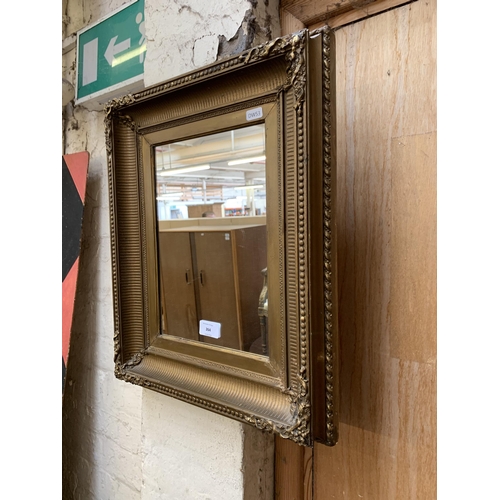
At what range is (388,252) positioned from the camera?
0.64 meters

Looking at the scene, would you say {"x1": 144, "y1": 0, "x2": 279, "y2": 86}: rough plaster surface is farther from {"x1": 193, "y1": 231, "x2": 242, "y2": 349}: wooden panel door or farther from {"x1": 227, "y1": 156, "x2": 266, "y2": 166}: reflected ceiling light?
{"x1": 193, "y1": 231, "x2": 242, "y2": 349}: wooden panel door

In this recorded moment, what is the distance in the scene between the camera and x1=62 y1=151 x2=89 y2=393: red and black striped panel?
121 cm

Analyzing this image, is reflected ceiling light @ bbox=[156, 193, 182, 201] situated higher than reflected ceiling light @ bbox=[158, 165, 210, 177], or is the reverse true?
reflected ceiling light @ bbox=[158, 165, 210, 177]

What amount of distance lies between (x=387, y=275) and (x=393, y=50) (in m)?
0.37

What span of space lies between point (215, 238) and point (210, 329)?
6.7 inches

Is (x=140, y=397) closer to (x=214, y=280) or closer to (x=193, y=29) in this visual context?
(x=214, y=280)

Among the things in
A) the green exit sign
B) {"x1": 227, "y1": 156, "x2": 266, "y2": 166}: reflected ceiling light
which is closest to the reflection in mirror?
{"x1": 227, "y1": 156, "x2": 266, "y2": 166}: reflected ceiling light

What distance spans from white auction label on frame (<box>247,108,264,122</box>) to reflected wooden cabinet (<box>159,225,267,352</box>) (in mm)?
172

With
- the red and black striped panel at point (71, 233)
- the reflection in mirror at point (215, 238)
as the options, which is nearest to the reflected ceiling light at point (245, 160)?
the reflection in mirror at point (215, 238)

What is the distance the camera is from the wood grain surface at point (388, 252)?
606 millimetres

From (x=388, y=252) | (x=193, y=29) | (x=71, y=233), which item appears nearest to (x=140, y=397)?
(x=71, y=233)

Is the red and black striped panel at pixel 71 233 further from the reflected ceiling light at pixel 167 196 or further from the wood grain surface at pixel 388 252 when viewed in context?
the wood grain surface at pixel 388 252

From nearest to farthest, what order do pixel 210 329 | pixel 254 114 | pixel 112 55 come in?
pixel 254 114
pixel 210 329
pixel 112 55

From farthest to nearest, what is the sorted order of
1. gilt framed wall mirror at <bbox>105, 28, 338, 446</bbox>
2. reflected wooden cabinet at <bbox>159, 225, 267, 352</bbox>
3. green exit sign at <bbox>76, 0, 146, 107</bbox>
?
green exit sign at <bbox>76, 0, 146, 107</bbox>
reflected wooden cabinet at <bbox>159, 225, 267, 352</bbox>
gilt framed wall mirror at <bbox>105, 28, 338, 446</bbox>
